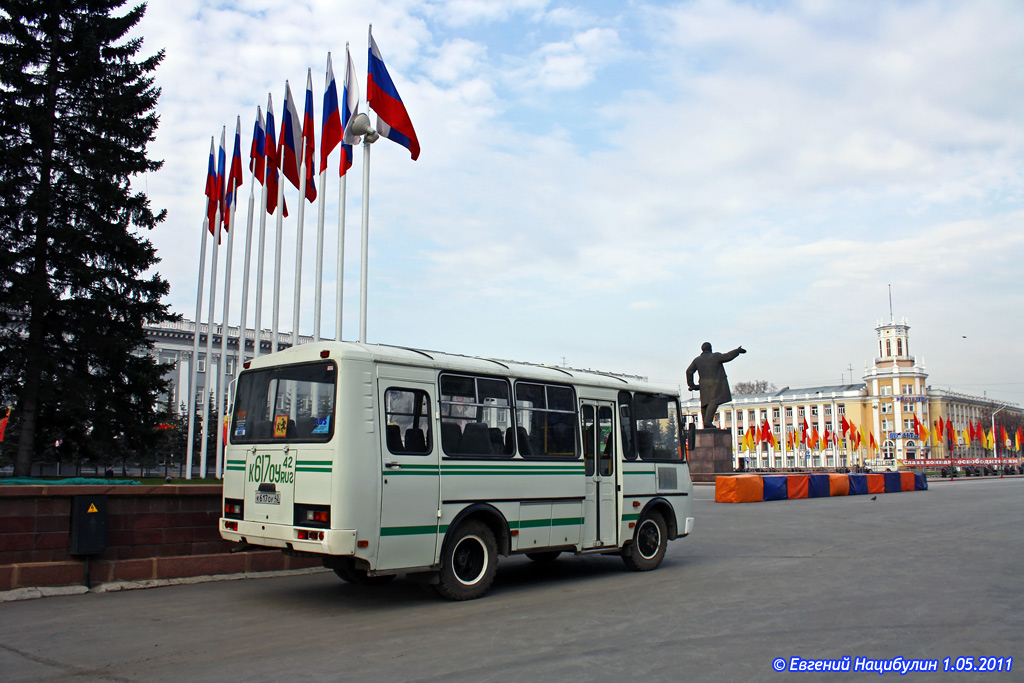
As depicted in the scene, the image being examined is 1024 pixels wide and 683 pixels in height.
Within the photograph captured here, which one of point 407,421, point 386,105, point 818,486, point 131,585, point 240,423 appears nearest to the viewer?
point 407,421

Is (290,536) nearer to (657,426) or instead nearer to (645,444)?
(645,444)

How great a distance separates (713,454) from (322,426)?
29035mm

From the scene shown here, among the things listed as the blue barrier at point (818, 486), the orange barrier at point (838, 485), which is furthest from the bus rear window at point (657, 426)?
the orange barrier at point (838, 485)

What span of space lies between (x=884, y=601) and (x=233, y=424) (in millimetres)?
7798

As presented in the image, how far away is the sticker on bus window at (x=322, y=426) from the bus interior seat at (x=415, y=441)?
36.2 inches

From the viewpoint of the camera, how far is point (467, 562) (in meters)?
9.59

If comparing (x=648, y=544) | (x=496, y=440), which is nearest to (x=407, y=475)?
(x=496, y=440)

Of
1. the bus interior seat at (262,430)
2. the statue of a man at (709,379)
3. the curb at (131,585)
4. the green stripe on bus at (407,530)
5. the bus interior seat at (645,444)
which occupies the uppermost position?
the statue of a man at (709,379)

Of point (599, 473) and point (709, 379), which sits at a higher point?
point (709, 379)

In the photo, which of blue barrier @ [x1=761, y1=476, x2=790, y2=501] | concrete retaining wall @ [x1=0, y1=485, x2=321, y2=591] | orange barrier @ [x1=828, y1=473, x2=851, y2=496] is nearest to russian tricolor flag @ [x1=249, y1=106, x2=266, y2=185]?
concrete retaining wall @ [x1=0, y1=485, x2=321, y2=591]

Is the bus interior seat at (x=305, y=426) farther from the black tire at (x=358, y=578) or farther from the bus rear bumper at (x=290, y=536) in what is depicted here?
the black tire at (x=358, y=578)

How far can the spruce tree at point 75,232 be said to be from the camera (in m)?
22.3

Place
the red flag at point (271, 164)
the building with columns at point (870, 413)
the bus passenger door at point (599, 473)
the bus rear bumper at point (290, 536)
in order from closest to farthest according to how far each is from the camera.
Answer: the bus rear bumper at point (290, 536) < the bus passenger door at point (599, 473) < the red flag at point (271, 164) < the building with columns at point (870, 413)

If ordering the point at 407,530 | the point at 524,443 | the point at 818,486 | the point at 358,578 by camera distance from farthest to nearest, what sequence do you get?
1. the point at 818,486
2. the point at 358,578
3. the point at 524,443
4. the point at 407,530
